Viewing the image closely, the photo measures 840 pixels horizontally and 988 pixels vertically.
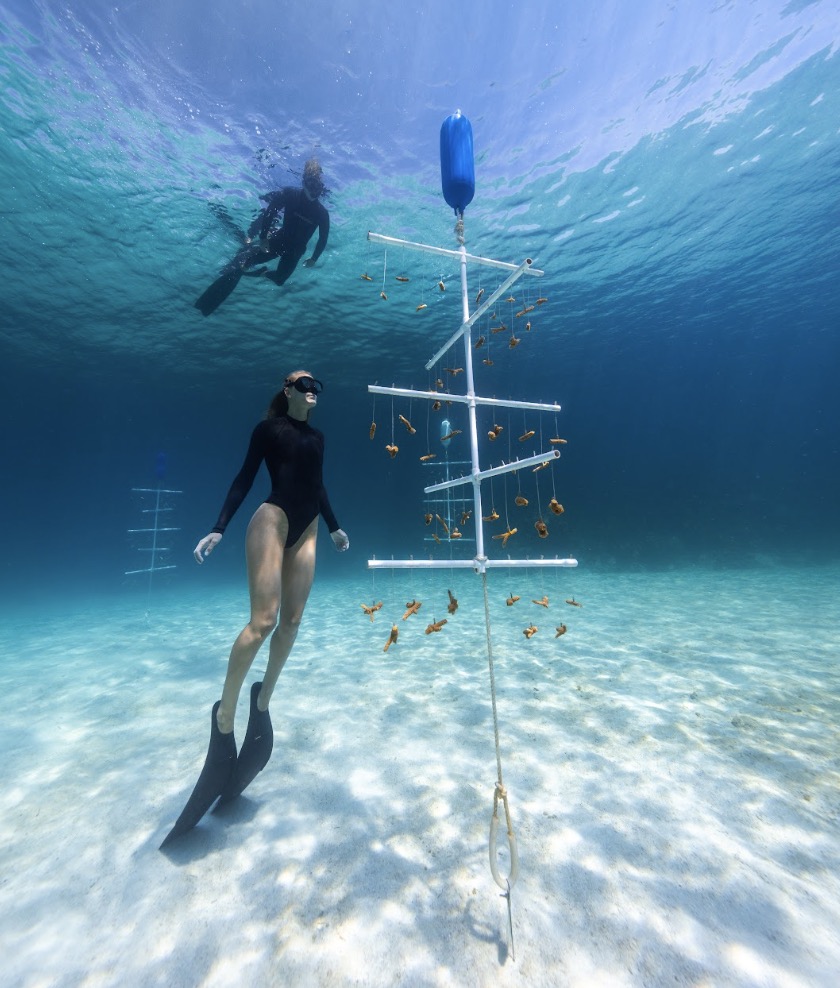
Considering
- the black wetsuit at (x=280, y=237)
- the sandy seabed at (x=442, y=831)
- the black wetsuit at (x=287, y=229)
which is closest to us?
the sandy seabed at (x=442, y=831)

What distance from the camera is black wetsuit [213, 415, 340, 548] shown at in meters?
3.88

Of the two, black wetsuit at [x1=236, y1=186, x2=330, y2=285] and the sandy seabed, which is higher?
black wetsuit at [x1=236, y1=186, x2=330, y2=285]

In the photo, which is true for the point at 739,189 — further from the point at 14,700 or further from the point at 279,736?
the point at 14,700

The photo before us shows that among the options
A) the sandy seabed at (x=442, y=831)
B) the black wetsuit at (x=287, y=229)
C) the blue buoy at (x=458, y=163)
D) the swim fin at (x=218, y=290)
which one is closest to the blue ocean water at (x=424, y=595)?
the sandy seabed at (x=442, y=831)

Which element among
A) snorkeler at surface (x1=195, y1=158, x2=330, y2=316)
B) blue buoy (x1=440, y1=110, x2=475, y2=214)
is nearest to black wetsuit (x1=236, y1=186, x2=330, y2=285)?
snorkeler at surface (x1=195, y1=158, x2=330, y2=316)

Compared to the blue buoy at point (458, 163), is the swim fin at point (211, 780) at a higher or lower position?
lower

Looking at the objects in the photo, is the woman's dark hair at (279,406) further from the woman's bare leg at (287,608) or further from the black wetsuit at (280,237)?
the black wetsuit at (280,237)

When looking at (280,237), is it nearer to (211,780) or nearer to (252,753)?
(252,753)

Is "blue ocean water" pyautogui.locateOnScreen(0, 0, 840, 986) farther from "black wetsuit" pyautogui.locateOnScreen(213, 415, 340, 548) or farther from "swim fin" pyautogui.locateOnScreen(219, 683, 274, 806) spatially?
"black wetsuit" pyautogui.locateOnScreen(213, 415, 340, 548)

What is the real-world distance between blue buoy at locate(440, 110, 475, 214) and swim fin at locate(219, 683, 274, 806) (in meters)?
4.64

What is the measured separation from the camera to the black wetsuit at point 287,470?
12.7ft

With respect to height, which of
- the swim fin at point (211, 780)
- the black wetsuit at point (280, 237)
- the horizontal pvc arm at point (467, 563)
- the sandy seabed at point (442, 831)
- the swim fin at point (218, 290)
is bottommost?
the sandy seabed at point (442, 831)

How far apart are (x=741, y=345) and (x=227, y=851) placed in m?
42.6

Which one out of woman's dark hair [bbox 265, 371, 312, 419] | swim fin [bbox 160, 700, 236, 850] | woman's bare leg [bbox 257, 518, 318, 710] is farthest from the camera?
woman's dark hair [bbox 265, 371, 312, 419]
